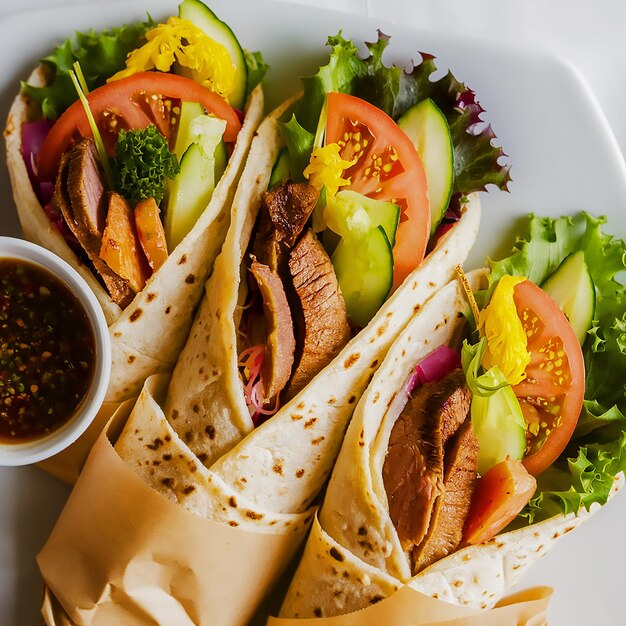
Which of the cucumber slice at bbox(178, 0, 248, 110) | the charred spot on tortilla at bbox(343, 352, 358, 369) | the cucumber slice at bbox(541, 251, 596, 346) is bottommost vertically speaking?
the charred spot on tortilla at bbox(343, 352, 358, 369)

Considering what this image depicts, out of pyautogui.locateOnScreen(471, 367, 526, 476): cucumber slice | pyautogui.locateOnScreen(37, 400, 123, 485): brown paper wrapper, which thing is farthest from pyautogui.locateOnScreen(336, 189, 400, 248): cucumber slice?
pyautogui.locateOnScreen(37, 400, 123, 485): brown paper wrapper

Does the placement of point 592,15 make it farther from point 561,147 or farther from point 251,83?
point 251,83

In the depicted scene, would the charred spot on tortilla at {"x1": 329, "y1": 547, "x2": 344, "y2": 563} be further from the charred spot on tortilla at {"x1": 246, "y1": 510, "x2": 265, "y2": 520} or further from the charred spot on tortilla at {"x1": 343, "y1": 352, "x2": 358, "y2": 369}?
the charred spot on tortilla at {"x1": 343, "y1": 352, "x2": 358, "y2": 369}

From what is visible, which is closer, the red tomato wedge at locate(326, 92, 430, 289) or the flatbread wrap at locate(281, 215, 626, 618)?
the flatbread wrap at locate(281, 215, 626, 618)

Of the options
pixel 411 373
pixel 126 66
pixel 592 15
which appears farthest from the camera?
pixel 592 15

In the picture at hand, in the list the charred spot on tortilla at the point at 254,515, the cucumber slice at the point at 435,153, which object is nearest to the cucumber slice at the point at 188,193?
the cucumber slice at the point at 435,153

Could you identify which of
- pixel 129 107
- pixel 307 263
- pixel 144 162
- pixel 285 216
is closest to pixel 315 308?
pixel 307 263

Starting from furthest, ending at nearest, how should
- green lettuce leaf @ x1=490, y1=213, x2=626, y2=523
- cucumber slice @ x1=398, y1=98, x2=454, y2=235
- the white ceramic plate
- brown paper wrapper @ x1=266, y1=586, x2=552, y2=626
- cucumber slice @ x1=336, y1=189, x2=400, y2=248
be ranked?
1. the white ceramic plate
2. cucumber slice @ x1=398, y1=98, x2=454, y2=235
3. green lettuce leaf @ x1=490, y1=213, x2=626, y2=523
4. cucumber slice @ x1=336, y1=189, x2=400, y2=248
5. brown paper wrapper @ x1=266, y1=586, x2=552, y2=626

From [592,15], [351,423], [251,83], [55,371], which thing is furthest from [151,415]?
[592,15]
